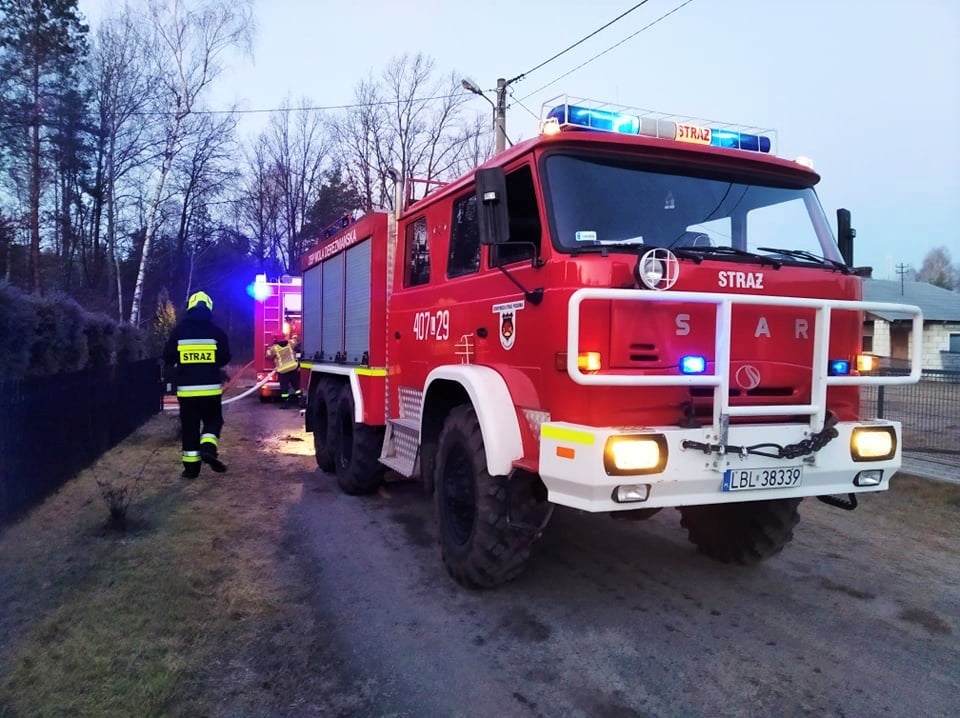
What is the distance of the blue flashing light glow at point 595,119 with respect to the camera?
4352mm

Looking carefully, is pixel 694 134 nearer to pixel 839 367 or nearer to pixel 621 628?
pixel 839 367

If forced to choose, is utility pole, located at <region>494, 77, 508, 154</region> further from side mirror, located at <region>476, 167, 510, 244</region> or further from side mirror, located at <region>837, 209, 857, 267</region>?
side mirror, located at <region>476, 167, 510, 244</region>

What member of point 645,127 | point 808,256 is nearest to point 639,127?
point 645,127

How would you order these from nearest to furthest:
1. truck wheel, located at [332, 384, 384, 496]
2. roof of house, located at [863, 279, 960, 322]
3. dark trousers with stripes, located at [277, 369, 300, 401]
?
1. truck wheel, located at [332, 384, 384, 496]
2. dark trousers with stripes, located at [277, 369, 300, 401]
3. roof of house, located at [863, 279, 960, 322]

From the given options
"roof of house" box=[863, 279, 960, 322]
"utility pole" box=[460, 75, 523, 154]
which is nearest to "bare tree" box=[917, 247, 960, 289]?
"roof of house" box=[863, 279, 960, 322]

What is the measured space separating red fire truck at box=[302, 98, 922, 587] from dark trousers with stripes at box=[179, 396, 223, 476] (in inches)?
133

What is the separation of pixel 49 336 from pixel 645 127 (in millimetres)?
→ 6571

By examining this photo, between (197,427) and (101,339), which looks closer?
(197,427)

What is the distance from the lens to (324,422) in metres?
8.84

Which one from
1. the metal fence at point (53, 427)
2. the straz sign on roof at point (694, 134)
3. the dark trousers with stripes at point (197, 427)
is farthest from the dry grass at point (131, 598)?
the straz sign on roof at point (694, 134)

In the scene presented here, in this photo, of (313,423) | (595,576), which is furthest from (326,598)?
(313,423)

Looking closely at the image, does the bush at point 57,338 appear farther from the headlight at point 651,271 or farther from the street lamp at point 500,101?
the street lamp at point 500,101

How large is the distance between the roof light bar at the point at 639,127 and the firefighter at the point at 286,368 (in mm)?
13021

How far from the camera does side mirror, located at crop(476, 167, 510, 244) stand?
→ 4.12m
